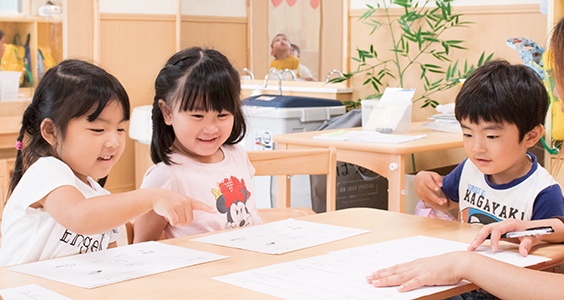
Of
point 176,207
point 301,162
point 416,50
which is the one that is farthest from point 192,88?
point 416,50

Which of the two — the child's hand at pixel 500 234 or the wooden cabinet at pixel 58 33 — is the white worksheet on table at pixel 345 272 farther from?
the wooden cabinet at pixel 58 33

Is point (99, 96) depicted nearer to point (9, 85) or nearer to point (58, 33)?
point (9, 85)

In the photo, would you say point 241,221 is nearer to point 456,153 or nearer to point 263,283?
point 263,283

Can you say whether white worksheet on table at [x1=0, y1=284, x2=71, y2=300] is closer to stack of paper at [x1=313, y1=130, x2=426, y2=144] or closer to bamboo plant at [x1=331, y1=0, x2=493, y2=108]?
stack of paper at [x1=313, y1=130, x2=426, y2=144]

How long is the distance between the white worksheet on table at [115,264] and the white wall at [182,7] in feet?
11.0

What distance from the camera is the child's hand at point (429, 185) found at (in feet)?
4.59

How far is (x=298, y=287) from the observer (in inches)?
30.2

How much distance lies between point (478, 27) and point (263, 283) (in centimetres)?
255

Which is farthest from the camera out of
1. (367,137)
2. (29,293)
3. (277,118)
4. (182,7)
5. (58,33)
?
(182,7)

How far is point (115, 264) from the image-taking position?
0.88m

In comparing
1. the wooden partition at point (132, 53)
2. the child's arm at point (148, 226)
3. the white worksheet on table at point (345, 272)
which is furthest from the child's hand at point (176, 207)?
the wooden partition at point (132, 53)

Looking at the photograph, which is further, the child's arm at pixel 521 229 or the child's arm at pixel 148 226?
the child's arm at pixel 148 226

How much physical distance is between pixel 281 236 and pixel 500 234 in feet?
1.24

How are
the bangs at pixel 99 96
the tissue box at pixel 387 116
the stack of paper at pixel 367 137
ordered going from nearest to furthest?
the bangs at pixel 99 96 < the stack of paper at pixel 367 137 < the tissue box at pixel 387 116
